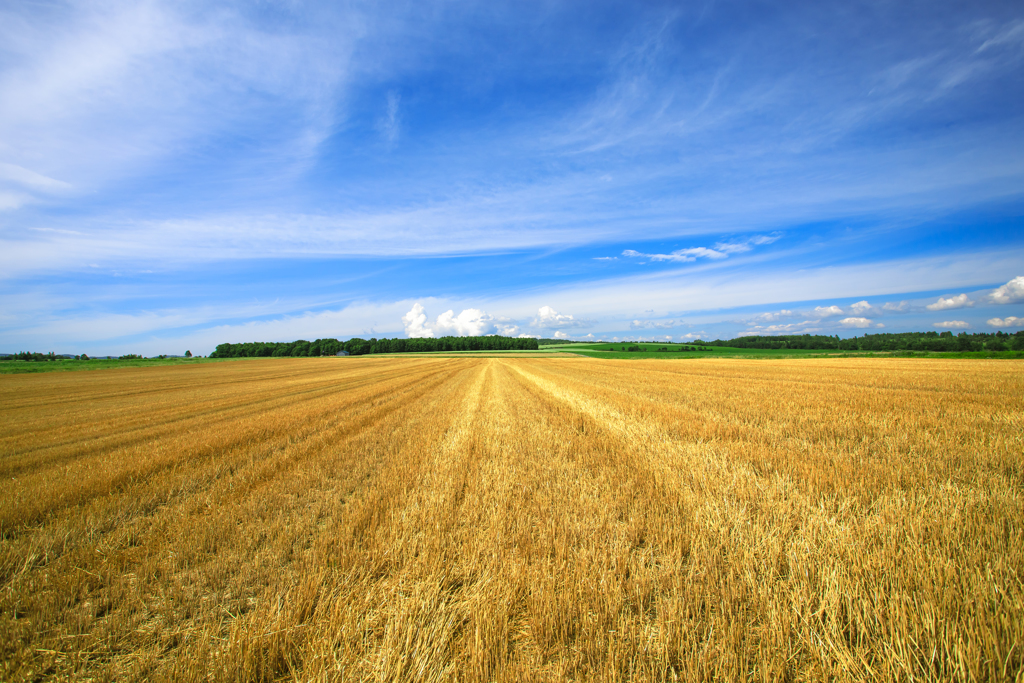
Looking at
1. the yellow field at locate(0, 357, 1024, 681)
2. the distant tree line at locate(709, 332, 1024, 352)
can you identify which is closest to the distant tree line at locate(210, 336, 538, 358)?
the distant tree line at locate(709, 332, 1024, 352)

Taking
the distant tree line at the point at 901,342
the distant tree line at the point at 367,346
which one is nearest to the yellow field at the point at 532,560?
the distant tree line at the point at 901,342

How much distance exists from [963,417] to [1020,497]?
6360 mm

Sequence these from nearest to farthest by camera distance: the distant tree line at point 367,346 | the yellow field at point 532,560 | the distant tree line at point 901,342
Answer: the yellow field at point 532,560
the distant tree line at point 901,342
the distant tree line at point 367,346

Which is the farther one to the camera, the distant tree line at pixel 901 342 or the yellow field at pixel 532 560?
the distant tree line at pixel 901 342

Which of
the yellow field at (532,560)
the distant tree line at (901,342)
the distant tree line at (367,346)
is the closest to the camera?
the yellow field at (532,560)

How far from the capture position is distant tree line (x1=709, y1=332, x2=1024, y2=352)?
2613 inches

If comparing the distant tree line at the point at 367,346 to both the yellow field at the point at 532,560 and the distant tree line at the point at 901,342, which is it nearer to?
the distant tree line at the point at 901,342

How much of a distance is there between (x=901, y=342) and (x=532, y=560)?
127088mm

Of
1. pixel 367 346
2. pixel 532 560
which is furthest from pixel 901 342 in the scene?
pixel 367 346

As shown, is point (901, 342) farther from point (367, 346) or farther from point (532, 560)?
point (367, 346)

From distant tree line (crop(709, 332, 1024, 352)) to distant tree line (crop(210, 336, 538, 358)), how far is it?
3145 inches

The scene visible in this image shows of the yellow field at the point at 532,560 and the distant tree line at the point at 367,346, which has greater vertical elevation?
the distant tree line at the point at 367,346

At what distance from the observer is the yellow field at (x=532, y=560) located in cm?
255

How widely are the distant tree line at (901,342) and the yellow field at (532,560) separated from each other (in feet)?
267
